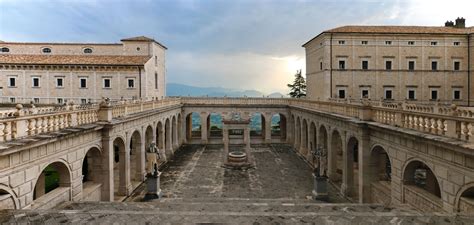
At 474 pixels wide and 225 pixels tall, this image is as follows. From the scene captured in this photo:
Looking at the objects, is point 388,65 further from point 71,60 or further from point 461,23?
point 71,60

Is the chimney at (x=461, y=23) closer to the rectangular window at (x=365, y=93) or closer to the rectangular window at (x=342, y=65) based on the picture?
the rectangular window at (x=365, y=93)

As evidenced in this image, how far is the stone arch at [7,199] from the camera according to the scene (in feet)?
30.9

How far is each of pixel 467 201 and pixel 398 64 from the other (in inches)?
1468

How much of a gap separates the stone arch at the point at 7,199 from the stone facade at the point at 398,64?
123 ft

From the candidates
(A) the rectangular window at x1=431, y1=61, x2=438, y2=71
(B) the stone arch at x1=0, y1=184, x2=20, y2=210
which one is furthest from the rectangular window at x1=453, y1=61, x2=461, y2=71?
(B) the stone arch at x1=0, y1=184, x2=20, y2=210

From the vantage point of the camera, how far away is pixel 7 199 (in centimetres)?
957

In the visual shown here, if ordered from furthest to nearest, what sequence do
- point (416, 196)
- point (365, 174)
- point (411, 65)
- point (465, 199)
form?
point (411, 65), point (365, 174), point (416, 196), point (465, 199)

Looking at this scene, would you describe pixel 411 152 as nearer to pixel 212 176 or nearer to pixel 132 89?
pixel 212 176

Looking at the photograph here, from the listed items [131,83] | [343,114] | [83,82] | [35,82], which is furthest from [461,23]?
[35,82]

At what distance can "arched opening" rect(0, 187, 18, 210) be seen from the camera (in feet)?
30.9

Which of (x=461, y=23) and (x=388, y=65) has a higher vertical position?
(x=461, y=23)

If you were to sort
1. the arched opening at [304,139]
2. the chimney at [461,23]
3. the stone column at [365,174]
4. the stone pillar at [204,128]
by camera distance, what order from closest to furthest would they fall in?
the stone column at [365,174], the arched opening at [304,139], the stone pillar at [204,128], the chimney at [461,23]

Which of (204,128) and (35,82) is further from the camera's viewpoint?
(204,128)

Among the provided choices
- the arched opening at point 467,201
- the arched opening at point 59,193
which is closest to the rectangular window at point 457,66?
the arched opening at point 467,201
